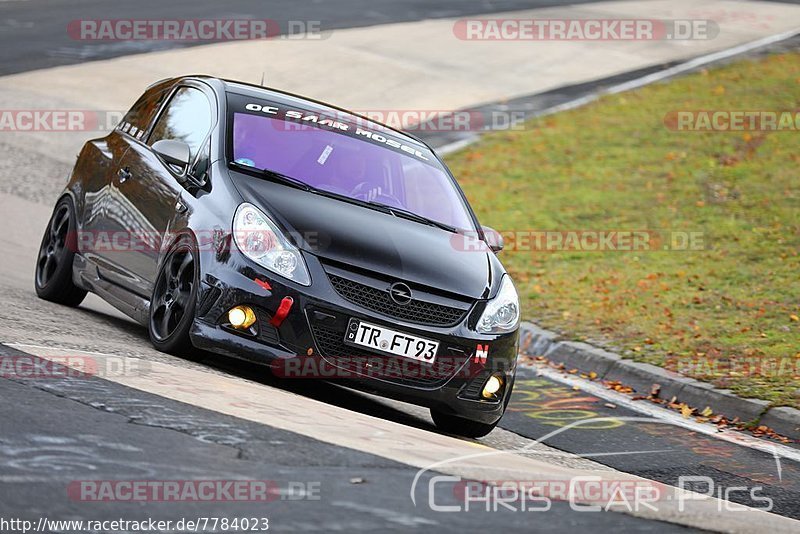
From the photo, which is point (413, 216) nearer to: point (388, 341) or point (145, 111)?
point (388, 341)

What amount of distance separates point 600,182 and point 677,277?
4.66m

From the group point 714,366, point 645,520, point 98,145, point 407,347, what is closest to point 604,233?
point 714,366

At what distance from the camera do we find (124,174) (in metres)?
8.45

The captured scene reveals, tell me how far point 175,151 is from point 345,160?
3.48ft

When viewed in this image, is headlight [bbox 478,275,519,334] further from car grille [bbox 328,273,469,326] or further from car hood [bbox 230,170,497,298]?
car grille [bbox 328,273,469,326]

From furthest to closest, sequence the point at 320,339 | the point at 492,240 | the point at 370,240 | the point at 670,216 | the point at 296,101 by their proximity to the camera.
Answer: the point at 670,216 → the point at 296,101 → the point at 492,240 → the point at 370,240 → the point at 320,339

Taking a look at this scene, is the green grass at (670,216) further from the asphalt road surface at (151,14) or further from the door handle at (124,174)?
the asphalt road surface at (151,14)

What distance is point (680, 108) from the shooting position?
20891 mm

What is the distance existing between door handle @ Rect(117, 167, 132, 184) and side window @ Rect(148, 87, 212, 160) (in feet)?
0.80

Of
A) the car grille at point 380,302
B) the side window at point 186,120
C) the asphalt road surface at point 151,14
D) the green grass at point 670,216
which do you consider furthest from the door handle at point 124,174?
the asphalt road surface at point 151,14

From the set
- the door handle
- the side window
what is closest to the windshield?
the side window

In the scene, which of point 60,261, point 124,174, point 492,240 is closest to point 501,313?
point 492,240

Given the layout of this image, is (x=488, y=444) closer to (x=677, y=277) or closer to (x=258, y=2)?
(x=677, y=277)

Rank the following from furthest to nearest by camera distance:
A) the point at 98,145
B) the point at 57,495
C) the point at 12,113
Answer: the point at 12,113 < the point at 98,145 < the point at 57,495
